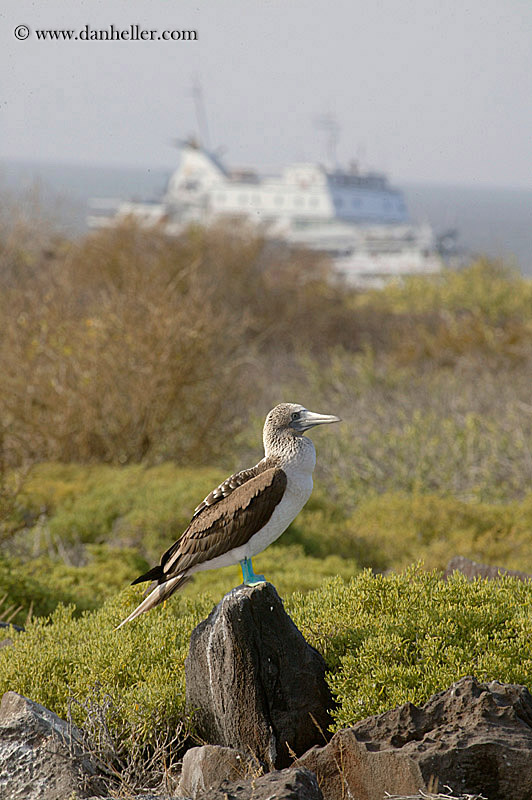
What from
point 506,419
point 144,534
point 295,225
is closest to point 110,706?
point 144,534

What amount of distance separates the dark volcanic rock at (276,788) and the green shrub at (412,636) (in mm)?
536

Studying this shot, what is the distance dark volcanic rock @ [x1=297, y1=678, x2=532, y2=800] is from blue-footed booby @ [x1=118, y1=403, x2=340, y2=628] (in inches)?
26.5

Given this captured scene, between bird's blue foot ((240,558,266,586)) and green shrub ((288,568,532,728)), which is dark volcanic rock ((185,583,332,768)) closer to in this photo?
bird's blue foot ((240,558,266,586))

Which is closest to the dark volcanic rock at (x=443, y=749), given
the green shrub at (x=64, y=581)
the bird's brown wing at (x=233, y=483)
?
the bird's brown wing at (x=233, y=483)

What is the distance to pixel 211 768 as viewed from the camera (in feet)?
9.91

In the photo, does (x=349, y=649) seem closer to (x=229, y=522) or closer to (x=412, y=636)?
(x=412, y=636)

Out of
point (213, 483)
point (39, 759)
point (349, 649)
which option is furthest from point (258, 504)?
point (213, 483)

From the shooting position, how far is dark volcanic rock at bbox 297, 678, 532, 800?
2.65m

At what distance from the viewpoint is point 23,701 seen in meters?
3.19

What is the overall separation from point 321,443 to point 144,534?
317 centimetres

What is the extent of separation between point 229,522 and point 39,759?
996 mm

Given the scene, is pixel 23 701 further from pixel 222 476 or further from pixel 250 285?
pixel 250 285

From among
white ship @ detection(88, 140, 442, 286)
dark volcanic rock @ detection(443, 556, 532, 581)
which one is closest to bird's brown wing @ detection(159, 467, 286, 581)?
dark volcanic rock @ detection(443, 556, 532, 581)

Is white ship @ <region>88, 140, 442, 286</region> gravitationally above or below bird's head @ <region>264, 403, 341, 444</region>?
above
